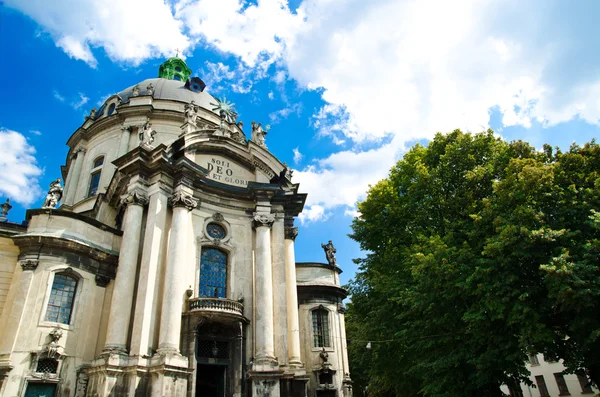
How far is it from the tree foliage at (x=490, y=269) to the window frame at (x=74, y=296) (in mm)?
12708

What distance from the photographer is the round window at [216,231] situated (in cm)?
2072

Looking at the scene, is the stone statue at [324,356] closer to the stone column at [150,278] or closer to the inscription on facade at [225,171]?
the stone column at [150,278]

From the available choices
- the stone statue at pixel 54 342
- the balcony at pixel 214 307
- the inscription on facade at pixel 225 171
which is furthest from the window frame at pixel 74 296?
the inscription on facade at pixel 225 171

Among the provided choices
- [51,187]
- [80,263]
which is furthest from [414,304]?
[51,187]

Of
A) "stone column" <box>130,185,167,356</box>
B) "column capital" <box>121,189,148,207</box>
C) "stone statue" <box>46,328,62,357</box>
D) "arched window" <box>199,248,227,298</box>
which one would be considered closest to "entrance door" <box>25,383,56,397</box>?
"stone statue" <box>46,328,62,357</box>

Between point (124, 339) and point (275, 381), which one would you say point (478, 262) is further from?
point (124, 339)

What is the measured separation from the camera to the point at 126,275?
54.7 feet

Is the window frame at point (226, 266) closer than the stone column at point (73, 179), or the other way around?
the window frame at point (226, 266)

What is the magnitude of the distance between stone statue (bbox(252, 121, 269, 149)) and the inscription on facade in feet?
6.11

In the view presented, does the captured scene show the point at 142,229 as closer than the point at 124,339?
No

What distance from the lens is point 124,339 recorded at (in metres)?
15.6

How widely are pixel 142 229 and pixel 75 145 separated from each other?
15.9m

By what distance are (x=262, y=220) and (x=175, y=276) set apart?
5.85 meters

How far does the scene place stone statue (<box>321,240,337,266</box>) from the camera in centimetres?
2694
